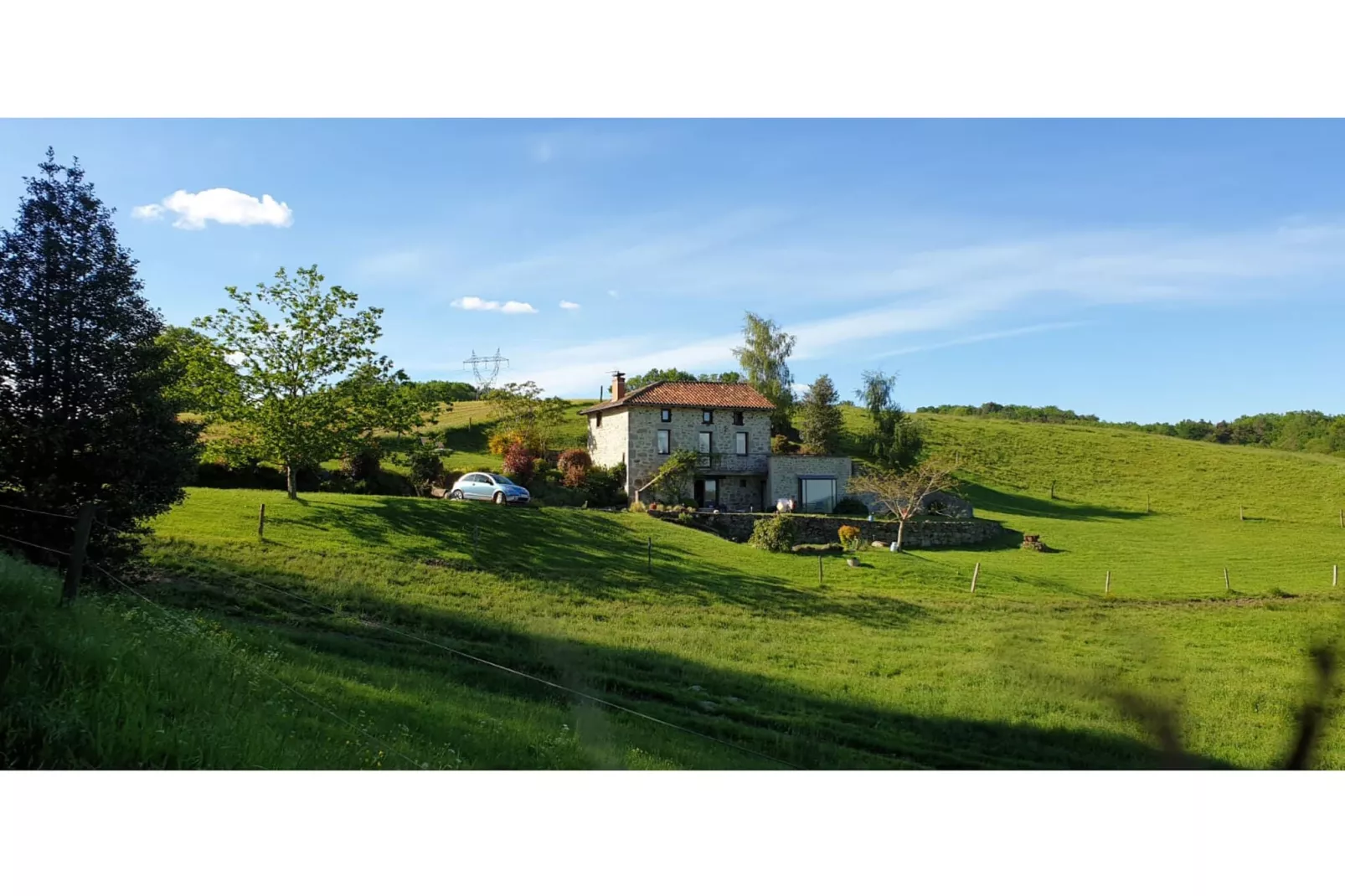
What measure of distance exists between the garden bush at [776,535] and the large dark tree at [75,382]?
21006 mm

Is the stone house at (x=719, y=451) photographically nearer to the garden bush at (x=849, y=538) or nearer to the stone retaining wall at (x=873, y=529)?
the stone retaining wall at (x=873, y=529)

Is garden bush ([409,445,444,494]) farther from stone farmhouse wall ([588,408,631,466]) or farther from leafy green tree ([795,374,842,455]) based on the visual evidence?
leafy green tree ([795,374,842,455])

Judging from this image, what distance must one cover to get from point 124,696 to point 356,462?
98.2ft

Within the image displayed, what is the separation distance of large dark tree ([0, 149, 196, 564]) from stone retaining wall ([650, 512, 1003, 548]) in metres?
22.3

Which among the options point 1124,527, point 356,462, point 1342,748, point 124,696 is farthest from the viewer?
point 1124,527

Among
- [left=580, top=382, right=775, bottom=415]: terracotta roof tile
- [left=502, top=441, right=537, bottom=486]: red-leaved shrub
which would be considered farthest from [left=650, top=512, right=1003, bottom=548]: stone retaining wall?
[left=502, top=441, right=537, bottom=486]: red-leaved shrub

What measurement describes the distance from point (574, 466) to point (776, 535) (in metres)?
13.3

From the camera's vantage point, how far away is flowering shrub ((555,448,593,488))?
1505 inches

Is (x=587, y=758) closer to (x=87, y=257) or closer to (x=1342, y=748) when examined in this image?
(x=1342, y=748)

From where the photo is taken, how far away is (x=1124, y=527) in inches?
1583

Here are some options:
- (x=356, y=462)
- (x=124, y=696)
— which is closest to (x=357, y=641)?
(x=124, y=696)

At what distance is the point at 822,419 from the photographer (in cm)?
5091

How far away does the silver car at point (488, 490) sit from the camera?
3222 centimetres

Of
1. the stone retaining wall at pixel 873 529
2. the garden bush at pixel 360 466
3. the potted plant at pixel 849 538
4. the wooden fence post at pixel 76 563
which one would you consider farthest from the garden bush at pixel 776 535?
the wooden fence post at pixel 76 563
